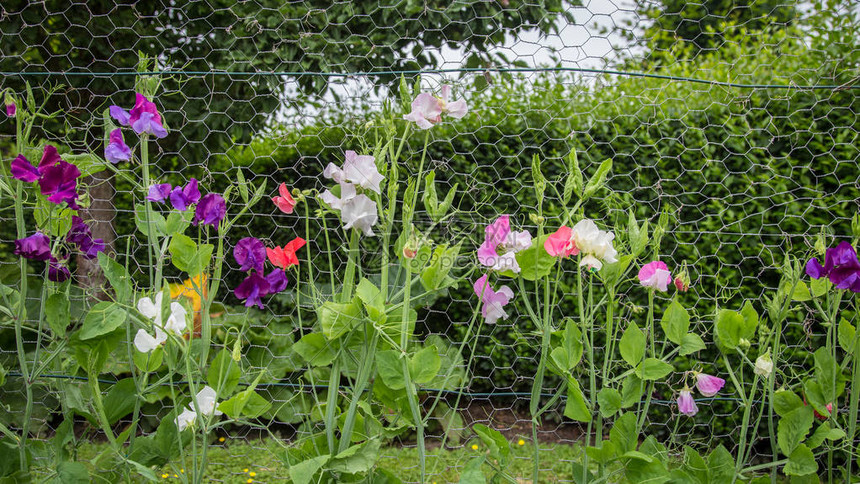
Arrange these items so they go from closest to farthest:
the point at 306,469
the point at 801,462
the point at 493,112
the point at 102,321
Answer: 1. the point at 306,469
2. the point at 102,321
3. the point at 801,462
4. the point at 493,112

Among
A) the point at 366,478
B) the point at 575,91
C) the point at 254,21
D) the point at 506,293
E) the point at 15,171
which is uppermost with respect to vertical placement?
the point at 254,21

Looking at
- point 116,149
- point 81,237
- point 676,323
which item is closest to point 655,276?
point 676,323

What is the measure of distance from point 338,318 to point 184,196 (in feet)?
1.51

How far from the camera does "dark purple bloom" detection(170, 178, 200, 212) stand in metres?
1.33

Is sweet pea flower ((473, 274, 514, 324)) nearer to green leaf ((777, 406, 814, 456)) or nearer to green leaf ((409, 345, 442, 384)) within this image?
green leaf ((409, 345, 442, 384))

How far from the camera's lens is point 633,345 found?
1354mm

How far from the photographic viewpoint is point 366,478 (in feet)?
4.32

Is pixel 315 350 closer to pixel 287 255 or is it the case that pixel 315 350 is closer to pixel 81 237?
pixel 287 255

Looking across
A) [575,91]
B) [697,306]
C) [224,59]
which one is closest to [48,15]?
[224,59]

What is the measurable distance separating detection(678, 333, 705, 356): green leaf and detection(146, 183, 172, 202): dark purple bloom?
1.22 metres

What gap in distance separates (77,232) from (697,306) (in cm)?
199

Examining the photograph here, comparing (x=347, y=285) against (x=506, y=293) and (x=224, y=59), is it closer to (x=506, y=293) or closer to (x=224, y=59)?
(x=506, y=293)

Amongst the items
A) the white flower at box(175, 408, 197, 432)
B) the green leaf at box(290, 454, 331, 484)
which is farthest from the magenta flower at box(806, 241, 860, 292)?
the white flower at box(175, 408, 197, 432)

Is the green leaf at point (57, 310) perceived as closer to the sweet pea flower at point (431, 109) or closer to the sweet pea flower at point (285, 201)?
the sweet pea flower at point (285, 201)
